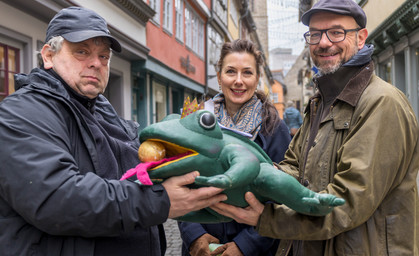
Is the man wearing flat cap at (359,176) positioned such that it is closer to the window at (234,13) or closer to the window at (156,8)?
the window at (156,8)

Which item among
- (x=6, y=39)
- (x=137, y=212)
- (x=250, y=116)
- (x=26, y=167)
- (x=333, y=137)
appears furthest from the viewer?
(x=6, y=39)

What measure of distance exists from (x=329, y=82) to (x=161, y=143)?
1.06m

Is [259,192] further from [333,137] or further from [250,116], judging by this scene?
[250,116]

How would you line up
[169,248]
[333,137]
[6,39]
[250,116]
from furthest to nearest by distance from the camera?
[6,39], [169,248], [250,116], [333,137]

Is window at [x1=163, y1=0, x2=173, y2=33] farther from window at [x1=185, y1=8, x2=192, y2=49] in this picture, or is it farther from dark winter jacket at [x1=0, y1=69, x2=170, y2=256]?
dark winter jacket at [x1=0, y1=69, x2=170, y2=256]

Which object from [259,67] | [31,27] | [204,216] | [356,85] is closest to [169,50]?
[31,27]

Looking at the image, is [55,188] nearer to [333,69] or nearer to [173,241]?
[333,69]

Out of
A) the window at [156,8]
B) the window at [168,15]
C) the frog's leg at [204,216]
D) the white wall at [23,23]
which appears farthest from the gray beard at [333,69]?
the window at [168,15]

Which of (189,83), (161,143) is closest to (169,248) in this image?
(161,143)

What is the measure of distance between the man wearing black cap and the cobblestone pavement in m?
3.11

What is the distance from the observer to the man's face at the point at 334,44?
198 centimetres

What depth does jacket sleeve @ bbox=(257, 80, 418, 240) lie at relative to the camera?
159 cm

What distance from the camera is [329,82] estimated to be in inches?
Result: 80.2

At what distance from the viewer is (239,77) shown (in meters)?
2.46
